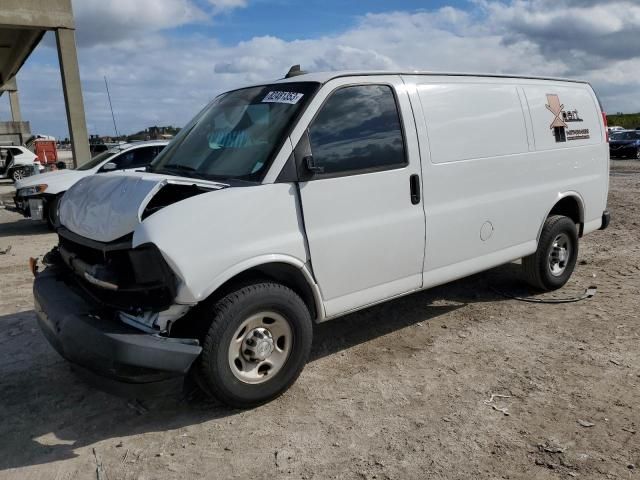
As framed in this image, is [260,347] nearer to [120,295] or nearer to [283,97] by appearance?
[120,295]

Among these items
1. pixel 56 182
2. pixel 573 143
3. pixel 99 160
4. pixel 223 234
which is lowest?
pixel 223 234

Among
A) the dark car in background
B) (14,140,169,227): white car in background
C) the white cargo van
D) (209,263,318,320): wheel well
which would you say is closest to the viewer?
the white cargo van

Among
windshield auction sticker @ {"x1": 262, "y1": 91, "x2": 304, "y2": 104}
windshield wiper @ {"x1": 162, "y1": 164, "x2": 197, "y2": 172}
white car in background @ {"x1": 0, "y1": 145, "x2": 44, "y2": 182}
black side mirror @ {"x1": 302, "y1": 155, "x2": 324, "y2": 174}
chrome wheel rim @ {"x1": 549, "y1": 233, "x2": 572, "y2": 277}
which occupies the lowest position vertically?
chrome wheel rim @ {"x1": 549, "y1": 233, "x2": 572, "y2": 277}

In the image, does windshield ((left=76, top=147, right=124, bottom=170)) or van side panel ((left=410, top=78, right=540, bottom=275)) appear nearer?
van side panel ((left=410, top=78, right=540, bottom=275))

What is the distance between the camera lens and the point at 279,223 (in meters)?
3.44

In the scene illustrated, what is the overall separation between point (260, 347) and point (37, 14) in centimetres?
1525

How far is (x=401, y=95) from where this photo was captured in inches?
161

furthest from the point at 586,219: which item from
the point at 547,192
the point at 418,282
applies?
the point at 418,282

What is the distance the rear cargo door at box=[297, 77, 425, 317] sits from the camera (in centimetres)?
364

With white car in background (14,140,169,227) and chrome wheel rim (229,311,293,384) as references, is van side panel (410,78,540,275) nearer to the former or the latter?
chrome wheel rim (229,311,293,384)

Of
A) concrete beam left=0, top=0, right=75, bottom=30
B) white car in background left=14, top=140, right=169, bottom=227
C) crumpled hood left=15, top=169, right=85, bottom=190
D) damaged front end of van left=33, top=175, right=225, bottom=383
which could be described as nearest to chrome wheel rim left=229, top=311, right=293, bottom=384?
damaged front end of van left=33, top=175, right=225, bottom=383

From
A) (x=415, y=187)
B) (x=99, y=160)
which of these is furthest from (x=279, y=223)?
(x=99, y=160)

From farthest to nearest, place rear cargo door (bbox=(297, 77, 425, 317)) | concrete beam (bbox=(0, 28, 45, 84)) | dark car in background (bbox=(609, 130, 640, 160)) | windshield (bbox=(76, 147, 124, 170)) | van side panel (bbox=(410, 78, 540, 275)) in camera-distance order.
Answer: dark car in background (bbox=(609, 130, 640, 160)), concrete beam (bbox=(0, 28, 45, 84)), windshield (bbox=(76, 147, 124, 170)), van side panel (bbox=(410, 78, 540, 275)), rear cargo door (bbox=(297, 77, 425, 317))

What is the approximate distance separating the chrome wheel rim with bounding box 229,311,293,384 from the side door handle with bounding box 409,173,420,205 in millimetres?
1377
